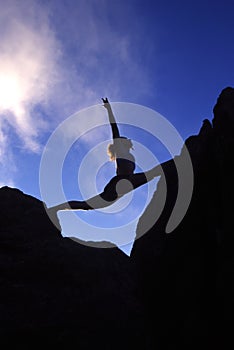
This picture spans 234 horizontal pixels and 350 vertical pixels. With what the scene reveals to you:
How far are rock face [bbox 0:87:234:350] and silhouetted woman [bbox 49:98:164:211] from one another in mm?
1761

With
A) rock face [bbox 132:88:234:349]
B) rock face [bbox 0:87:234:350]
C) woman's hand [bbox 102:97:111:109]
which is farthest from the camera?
woman's hand [bbox 102:97:111:109]

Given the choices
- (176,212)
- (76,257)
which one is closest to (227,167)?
(176,212)

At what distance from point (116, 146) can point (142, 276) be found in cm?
963

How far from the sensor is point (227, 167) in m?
17.6

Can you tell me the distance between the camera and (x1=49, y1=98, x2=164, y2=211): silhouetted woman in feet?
85.6

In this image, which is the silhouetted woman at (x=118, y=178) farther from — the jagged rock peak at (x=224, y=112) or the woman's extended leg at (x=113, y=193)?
the jagged rock peak at (x=224, y=112)

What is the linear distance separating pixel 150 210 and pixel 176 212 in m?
4.48

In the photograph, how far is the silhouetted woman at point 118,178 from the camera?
26.1 meters

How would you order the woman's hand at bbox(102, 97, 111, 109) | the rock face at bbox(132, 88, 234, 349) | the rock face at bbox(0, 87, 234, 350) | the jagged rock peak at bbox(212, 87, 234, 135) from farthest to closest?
the woman's hand at bbox(102, 97, 111, 109) < the jagged rock peak at bbox(212, 87, 234, 135) < the rock face at bbox(0, 87, 234, 350) < the rock face at bbox(132, 88, 234, 349)

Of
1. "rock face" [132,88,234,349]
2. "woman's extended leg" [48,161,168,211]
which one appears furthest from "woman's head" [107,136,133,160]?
"rock face" [132,88,234,349]

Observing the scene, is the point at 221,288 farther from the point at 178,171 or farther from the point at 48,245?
the point at 48,245

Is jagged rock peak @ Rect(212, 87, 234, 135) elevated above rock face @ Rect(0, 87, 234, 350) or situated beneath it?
elevated above

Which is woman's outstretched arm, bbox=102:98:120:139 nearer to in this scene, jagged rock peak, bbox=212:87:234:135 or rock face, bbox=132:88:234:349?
rock face, bbox=132:88:234:349

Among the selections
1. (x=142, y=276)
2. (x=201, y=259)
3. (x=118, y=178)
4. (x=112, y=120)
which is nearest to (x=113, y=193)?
(x=118, y=178)
